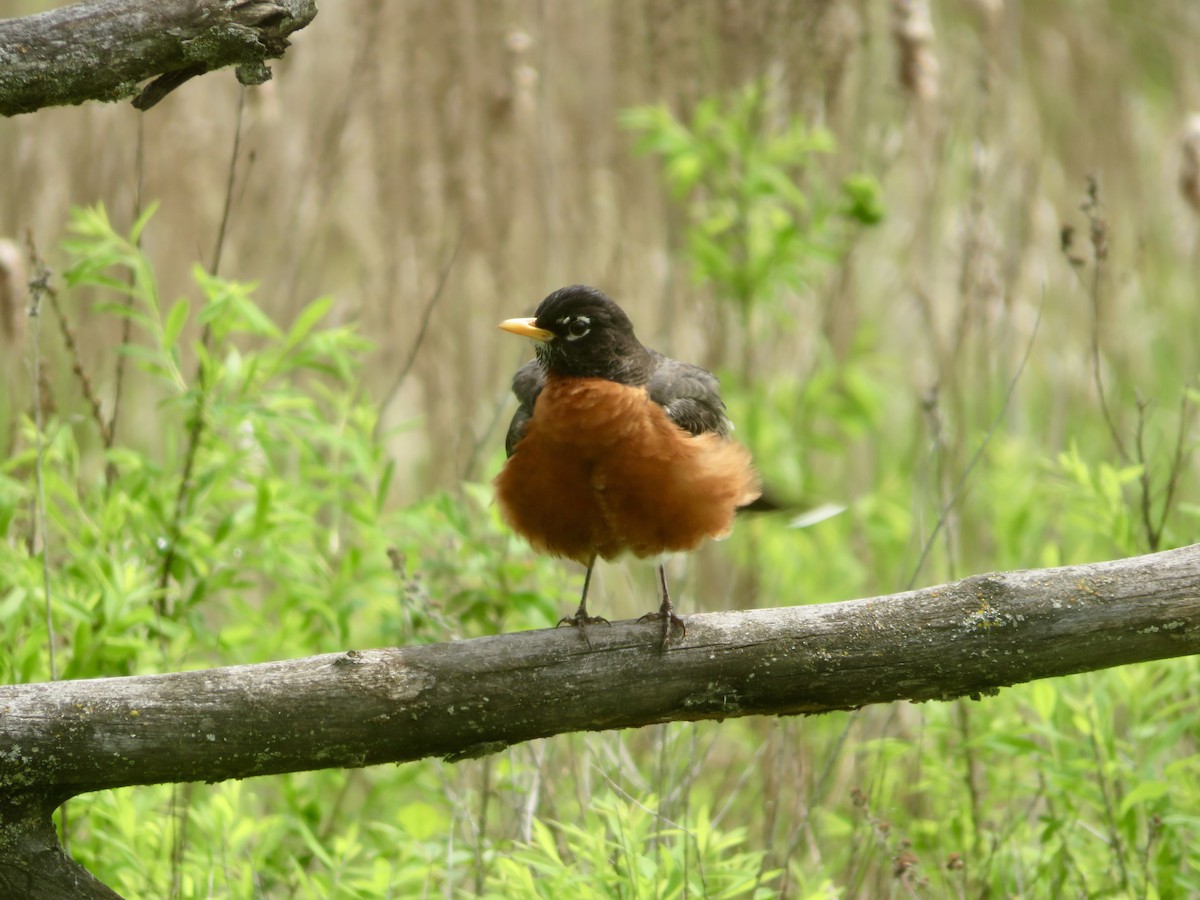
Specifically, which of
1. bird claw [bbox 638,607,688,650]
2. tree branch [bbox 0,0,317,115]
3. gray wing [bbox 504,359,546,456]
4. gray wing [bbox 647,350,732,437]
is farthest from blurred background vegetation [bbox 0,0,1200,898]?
tree branch [bbox 0,0,317,115]

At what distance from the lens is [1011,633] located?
2174mm

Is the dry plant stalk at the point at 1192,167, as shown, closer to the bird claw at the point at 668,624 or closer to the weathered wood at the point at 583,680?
the weathered wood at the point at 583,680

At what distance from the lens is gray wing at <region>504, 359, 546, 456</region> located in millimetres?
2971

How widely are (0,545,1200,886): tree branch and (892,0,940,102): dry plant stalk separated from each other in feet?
8.26

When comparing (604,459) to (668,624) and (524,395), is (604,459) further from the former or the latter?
(668,624)

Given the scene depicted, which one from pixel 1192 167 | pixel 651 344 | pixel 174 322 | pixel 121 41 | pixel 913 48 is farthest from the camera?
pixel 651 344

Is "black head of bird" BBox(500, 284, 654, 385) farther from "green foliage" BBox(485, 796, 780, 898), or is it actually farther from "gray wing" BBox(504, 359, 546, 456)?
"green foliage" BBox(485, 796, 780, 898)

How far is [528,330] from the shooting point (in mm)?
2996

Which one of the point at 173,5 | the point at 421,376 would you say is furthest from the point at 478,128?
the point at 173,5

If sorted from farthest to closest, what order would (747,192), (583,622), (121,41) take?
(747,192), (583,622), (121,41)

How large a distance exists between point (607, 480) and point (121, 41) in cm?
130

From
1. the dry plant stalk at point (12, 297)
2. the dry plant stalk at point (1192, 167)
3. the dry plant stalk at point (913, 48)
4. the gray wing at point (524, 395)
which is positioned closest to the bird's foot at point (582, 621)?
the gray wing at point (524, 395)

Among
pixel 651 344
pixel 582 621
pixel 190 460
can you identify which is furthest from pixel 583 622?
pixel 651 344

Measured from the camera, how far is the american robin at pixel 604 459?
2797 mm
